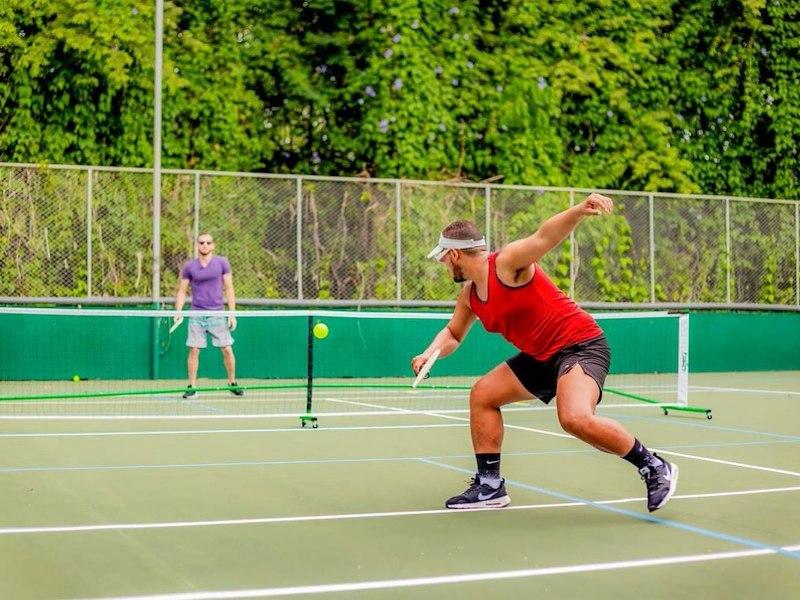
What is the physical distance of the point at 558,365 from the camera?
7.12 m

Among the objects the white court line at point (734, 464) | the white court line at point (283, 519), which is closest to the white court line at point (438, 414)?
the white court line at point (734, 464)

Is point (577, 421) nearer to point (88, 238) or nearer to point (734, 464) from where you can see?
point (734, 464)

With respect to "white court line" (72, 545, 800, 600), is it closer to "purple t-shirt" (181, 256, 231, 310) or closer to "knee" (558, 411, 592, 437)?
"knee" (558, 411, 592, 437)

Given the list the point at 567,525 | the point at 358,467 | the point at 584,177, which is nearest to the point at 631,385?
the point at 584,177

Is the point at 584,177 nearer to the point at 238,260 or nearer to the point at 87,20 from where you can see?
the point at 238,260

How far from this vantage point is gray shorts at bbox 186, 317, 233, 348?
15.5 m

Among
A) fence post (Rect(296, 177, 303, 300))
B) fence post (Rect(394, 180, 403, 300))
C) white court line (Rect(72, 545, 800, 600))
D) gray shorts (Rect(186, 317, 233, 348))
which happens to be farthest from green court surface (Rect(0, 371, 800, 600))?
fence post (Rect(394, 180, 403, 300))

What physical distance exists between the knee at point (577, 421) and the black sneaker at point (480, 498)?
76 cm

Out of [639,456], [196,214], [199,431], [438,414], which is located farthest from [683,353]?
[196,214]

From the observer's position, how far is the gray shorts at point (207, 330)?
15484mm

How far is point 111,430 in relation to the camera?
11633mm

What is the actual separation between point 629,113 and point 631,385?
6.72 metres

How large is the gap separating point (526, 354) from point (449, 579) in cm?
217

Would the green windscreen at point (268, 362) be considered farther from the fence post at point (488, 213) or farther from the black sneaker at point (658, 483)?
the black sneaker at point (658, 483)
